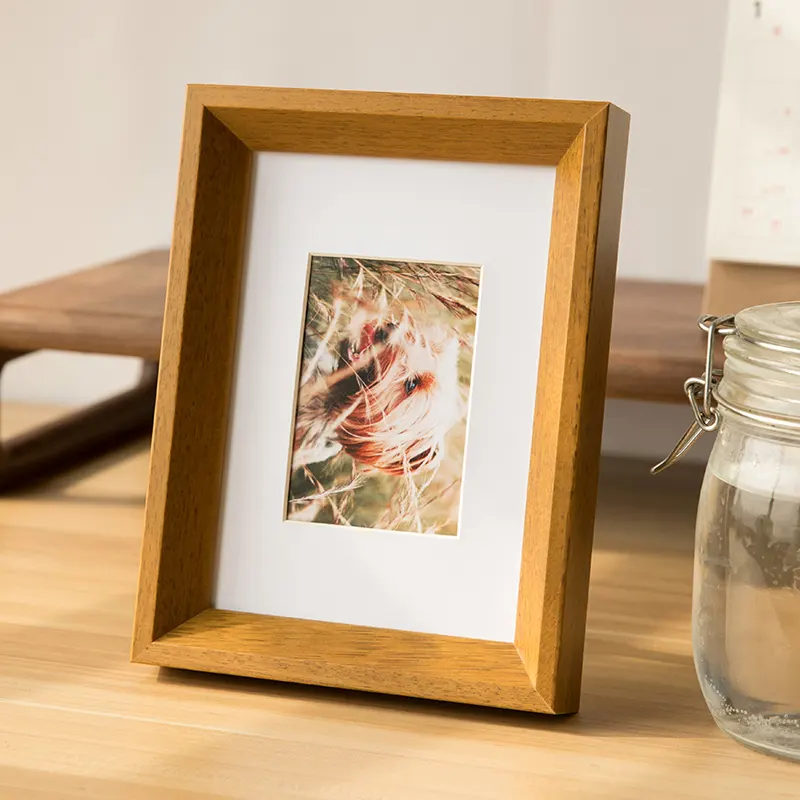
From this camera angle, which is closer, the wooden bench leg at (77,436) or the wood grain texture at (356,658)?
the wood grain texture at (356,658)

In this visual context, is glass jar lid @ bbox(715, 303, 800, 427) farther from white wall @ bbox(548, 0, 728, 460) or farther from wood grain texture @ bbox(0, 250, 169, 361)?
white wall @ bbox(548, 0, 728, 460)

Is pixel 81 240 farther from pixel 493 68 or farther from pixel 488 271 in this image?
pixel 488 271

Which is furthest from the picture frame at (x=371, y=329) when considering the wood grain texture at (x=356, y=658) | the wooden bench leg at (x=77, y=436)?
the wooden bench leg at (x=77, y=436)

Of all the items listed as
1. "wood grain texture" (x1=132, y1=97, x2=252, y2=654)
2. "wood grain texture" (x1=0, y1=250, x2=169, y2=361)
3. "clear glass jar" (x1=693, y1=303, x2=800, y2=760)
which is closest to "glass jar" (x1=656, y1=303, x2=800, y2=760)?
"clear glass jar" (x1=693, y1=303, x2=800, y2=760)

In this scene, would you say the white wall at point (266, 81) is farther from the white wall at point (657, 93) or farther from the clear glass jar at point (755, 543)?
the clear glass jar at point (755, 543)

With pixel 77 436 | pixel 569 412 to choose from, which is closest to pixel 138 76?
pixel 77 436
